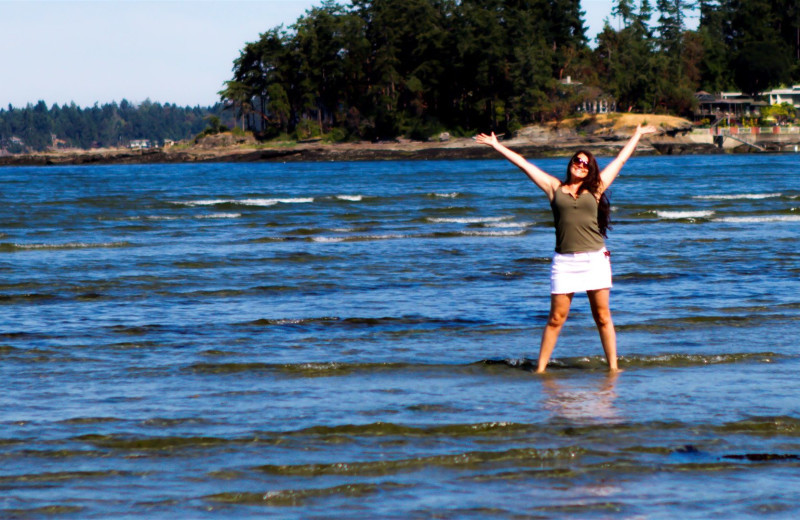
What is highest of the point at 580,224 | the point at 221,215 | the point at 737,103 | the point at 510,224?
the point at 737,103

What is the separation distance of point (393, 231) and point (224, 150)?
327 ft

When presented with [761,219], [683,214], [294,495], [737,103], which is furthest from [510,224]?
[737,103]

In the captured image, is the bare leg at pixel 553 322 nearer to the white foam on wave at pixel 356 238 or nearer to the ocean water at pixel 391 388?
the ocean water at pixel 391 388

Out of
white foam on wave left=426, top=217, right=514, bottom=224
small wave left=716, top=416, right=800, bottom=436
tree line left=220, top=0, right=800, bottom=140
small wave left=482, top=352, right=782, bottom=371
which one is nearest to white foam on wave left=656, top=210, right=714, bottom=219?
white foam on wave left=426, top=217, right=514, bottom=224

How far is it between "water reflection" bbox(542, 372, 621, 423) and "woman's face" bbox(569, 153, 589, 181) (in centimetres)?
155

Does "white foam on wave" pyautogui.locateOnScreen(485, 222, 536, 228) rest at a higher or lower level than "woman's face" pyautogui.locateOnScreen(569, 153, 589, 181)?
lower

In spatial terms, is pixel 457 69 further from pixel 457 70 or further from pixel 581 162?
pixel 581 162

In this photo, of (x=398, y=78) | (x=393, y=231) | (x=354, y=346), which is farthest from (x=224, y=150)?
(x=354, y=346)

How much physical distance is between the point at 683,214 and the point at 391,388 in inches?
826

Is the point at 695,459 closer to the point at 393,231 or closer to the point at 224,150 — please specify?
the point at 393,231

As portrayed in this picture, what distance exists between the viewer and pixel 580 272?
7656mm

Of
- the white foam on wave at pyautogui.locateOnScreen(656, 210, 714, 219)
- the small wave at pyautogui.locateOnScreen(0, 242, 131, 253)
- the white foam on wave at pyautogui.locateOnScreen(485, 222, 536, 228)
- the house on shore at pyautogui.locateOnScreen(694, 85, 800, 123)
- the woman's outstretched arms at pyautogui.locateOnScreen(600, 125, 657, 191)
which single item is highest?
the house on shore at pyautogui.locateOnScreen(694, 85, 800, 123)

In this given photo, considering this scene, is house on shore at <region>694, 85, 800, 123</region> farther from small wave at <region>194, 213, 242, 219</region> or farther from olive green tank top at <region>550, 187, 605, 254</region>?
olive green tank top at <region>550, 187, 605, 254</region>

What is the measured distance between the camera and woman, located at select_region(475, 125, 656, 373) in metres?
7.53
